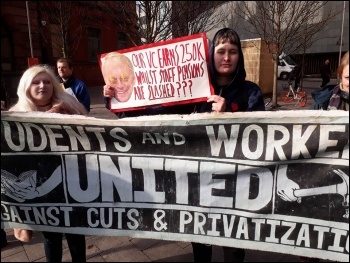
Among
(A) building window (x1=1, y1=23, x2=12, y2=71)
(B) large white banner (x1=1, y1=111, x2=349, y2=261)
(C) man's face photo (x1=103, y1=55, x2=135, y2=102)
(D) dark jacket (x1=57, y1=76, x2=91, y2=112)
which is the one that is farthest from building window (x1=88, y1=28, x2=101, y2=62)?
(B) large white banner (x1=1, y1=111, x2=349, y2=261)

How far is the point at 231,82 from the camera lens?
2.03 metres

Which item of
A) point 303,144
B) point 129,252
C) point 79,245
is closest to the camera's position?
point 303,144

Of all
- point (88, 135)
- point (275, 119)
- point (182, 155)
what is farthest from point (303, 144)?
point (88, 135)

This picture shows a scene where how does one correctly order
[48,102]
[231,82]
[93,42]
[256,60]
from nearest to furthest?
[231,82]
[48,102]
[256,60]
[93,42]

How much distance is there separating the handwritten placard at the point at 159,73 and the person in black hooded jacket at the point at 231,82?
100mm

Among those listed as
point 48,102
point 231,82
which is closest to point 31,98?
point 48,102

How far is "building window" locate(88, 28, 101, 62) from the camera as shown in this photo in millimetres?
16539

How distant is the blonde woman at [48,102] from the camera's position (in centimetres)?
211

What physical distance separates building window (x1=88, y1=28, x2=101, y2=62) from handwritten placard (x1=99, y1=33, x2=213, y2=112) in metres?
15.0

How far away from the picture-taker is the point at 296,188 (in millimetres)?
1796

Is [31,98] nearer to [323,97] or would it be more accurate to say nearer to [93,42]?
[323,97]

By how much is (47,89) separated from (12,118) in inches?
12.0

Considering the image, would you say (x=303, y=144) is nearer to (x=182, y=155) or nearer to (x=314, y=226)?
(x=314, y=226)

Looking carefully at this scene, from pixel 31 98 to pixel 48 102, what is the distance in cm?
11
